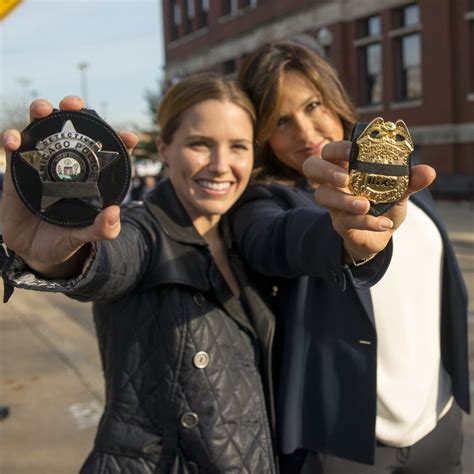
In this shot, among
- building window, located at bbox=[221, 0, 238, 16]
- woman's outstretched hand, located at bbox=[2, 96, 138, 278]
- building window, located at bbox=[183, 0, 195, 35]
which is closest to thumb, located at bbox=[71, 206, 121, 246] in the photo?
woman's outstretched hand, located at bbox=[2, 96, 138, 278]

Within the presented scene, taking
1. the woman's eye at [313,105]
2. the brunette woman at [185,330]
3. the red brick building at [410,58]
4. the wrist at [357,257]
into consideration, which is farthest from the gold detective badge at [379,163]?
the red brick building at [410,58]

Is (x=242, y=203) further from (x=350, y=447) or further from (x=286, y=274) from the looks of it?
(x=350, y=447)

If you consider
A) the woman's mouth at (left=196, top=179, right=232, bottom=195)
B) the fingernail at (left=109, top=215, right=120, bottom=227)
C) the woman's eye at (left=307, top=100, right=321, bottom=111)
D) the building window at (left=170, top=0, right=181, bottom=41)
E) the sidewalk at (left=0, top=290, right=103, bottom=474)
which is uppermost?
the building window at (left=170, top=0, right=181, bottom=41)

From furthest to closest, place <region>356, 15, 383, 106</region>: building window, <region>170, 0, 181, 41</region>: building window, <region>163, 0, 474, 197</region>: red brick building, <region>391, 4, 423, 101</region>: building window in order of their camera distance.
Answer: <region>170, 0, 181, 41</region>: building window, <region>356, 15, 383, 106</region>: building window, <region>391, 4, 423, 101</region>: building window, <region>163, 0, 474, 197</region>: red brick building

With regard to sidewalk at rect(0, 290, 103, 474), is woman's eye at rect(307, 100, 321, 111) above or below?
above

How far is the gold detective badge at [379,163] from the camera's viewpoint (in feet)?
3.98

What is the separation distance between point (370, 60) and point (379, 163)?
69.1ft

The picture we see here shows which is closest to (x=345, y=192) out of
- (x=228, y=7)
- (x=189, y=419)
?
(x=189, y=419)

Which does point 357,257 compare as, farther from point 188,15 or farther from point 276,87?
point 188,15

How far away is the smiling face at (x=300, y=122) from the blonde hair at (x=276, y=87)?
0.02 meters

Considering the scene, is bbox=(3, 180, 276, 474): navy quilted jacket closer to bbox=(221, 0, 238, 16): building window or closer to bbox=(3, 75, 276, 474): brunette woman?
bbox=(3, 75, 276, 474): brunette woman

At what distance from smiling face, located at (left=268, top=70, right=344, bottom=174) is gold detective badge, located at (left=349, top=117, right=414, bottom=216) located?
2.67 feet

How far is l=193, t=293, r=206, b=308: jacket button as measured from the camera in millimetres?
1719

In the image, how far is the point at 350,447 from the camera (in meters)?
1.78
